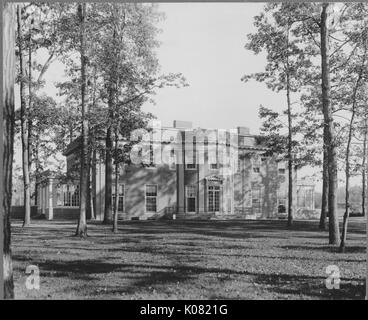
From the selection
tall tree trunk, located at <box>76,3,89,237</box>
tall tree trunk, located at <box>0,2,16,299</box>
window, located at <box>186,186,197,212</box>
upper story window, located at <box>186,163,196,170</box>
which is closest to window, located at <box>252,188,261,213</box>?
window, located at <box>186,186,197,212</box>

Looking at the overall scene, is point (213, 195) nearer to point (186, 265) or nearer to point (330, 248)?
point (330, 248)

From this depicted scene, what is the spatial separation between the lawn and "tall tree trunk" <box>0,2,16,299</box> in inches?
36.3

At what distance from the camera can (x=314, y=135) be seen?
12242 mm

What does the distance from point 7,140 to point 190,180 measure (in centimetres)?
2092

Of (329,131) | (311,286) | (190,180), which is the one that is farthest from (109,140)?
(311,286)

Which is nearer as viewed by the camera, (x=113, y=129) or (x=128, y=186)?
(x=113, y=129)

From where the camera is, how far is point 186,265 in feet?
30.5

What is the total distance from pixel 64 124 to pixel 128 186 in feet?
45.0

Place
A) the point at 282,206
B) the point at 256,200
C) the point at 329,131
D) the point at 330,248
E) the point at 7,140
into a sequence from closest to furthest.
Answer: the point at 7,140, the point at 330,248, the point at 329,131, the point at 256,200, the point at 282,206

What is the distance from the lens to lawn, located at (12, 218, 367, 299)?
7.29m

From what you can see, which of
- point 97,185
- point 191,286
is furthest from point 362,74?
point 97,185

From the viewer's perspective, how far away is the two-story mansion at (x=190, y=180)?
15.7 metres

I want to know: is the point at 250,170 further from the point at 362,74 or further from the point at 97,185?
the point at 97,185
